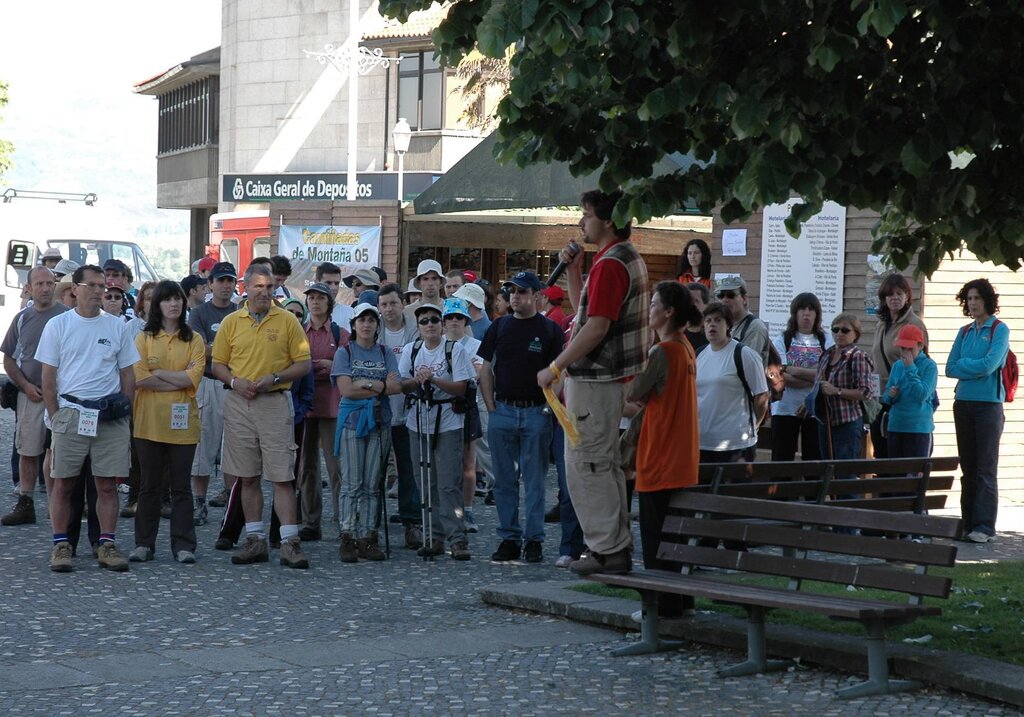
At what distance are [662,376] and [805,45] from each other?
6.62ft

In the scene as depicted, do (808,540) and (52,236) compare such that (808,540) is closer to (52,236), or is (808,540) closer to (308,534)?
(308,534)

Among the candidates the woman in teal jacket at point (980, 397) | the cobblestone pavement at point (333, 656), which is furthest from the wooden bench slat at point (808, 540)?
the woman in teal jacket at point (980, 397)

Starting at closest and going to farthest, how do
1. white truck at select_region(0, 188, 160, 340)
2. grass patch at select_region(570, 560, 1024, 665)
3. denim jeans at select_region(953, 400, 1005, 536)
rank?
grass patch at select_region(570, 560, 1024, 665), denim jeans at select_region(953, 400, 1005, 536), white truck at select_region(0, 188, 160, 340)

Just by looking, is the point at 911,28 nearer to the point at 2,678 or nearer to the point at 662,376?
the point at 662,376

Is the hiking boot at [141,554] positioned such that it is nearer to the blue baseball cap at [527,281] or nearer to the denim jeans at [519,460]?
the denim jeans at [519,460]

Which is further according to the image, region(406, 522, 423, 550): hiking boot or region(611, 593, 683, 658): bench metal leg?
region(406, 522, 423, 550): hiking boot

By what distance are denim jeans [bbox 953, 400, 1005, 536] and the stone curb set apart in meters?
4.32

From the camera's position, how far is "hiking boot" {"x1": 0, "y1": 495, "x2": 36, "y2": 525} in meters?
12.5

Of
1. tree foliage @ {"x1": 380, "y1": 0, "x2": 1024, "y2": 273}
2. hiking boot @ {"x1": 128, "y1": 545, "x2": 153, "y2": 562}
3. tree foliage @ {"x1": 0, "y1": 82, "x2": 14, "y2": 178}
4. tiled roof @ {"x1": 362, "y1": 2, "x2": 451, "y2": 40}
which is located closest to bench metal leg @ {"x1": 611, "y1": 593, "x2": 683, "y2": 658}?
tree foliage @ {"x1": 380, "y1": 0, "x2": 1024, "y2": 273}

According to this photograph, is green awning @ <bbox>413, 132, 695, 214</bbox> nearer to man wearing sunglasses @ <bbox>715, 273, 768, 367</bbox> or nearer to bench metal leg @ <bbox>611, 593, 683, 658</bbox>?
man wearing sunglasses @ <bbox>715, 273, 768, 367</bbox>

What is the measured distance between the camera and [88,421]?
10.4 meters

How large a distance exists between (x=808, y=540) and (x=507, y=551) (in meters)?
4.06

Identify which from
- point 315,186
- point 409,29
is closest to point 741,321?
point 409,29

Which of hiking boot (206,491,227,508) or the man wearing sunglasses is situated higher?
the man wearing sunglasses
